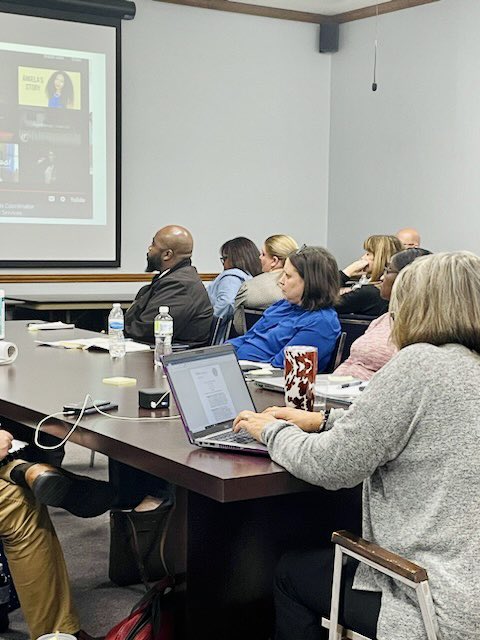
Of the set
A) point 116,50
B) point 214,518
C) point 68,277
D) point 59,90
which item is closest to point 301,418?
point 214,518

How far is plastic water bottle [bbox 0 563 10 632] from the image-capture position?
2.80 m

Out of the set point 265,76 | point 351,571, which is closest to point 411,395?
point 351,571

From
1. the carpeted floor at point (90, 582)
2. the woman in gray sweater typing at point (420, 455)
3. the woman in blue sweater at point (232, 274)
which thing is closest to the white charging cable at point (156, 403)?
the woman in gray sweater typing at point (420, 455)

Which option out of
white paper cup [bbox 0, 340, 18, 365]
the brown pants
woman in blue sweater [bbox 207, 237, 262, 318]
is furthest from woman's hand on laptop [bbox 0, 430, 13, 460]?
woman in blue sweater [bbox 207, 237, 262, 318]

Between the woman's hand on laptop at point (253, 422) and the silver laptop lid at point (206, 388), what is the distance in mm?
63

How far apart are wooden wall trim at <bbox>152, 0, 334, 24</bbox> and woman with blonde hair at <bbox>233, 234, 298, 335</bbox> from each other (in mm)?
3359

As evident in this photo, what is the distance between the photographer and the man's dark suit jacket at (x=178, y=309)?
4.68 m

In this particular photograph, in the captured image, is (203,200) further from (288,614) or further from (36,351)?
(288,614)

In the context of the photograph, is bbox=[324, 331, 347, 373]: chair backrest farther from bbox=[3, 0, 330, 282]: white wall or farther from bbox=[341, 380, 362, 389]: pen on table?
bbox=[3, 0, 330, 282]: white wall

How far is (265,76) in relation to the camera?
8.38 metres

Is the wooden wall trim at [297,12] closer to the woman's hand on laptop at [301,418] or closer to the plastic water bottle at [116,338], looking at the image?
Result: the plastic water bottle at [116,338]

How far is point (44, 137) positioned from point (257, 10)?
2.25 m

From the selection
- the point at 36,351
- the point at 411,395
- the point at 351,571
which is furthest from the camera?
the point at 36,351

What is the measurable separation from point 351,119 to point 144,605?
6.81m
